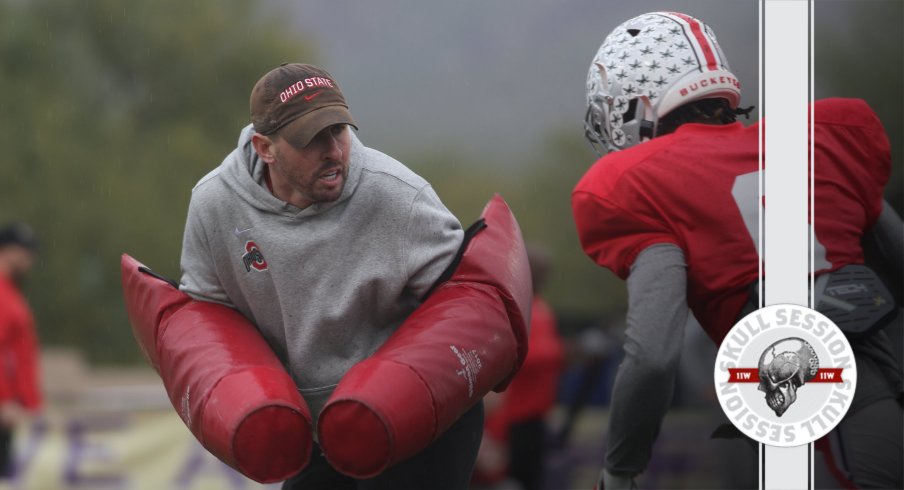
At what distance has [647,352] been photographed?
1926mm

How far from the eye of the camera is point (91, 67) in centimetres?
862

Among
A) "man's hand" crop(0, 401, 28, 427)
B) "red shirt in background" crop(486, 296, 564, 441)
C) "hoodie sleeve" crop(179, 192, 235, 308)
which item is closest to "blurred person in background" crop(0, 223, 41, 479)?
"man's hand" crop(0, 401, 28, 427)

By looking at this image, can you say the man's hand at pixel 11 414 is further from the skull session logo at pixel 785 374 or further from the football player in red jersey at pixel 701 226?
the skull session logo at pixel 785 374

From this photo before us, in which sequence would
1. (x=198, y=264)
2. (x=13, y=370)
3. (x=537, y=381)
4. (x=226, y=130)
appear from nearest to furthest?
1. (x=198, y=264)
2. (x=226, y=130)
3. (x=13, y=370)
4. (x=537, y=381)

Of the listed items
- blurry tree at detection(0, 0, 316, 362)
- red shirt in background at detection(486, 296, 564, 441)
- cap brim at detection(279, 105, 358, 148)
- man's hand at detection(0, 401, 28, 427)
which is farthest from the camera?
blurry tree at detection(0, 0, 316, 362)

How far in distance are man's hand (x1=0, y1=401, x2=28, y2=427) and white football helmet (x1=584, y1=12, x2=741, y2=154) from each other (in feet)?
11.5

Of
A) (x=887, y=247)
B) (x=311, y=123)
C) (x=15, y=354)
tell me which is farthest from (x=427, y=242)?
(x=15, y=354)

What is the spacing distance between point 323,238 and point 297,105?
0.22m

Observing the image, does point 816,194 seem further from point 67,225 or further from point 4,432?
point 67,225

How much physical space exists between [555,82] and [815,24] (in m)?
0.77

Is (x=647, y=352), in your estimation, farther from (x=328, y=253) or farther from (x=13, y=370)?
(x=13, y=370)

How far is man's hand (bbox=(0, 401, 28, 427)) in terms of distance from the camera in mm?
5012

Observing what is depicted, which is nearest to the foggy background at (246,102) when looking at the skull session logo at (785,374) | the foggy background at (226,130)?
the foggy background at (226,130)

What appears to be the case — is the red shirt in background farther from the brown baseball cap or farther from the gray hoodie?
the brown baseball cap
